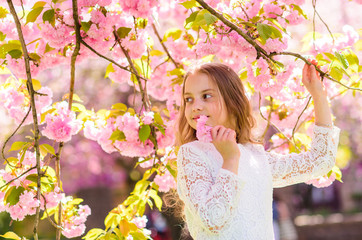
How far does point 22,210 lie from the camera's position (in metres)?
2.16

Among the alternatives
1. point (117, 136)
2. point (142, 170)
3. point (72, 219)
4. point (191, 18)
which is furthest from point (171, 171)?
point (142, 170)

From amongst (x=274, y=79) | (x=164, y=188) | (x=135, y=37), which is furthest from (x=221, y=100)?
(x=164, y=188)

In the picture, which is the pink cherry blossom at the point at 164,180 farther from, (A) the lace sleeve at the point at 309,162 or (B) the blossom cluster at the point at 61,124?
(A) the lace sleeve at the point at 309,162

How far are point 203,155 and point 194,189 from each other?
0.16 metres

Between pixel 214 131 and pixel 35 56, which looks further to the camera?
pixel 35 56

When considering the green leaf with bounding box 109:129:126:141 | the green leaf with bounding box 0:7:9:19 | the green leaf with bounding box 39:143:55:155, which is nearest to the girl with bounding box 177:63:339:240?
the green leaf with bounding box 109:129:126:141

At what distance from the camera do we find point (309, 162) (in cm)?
201

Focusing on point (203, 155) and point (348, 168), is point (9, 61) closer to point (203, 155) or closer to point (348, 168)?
point (203, 155)

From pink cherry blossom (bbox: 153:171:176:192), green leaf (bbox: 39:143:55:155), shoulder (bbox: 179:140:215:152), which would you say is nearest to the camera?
shoulder (bbox: 179:140:215:152)

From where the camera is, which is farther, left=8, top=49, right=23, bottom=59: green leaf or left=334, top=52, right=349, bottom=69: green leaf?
left=8, top=49, right=23, bottom=59: green leaf

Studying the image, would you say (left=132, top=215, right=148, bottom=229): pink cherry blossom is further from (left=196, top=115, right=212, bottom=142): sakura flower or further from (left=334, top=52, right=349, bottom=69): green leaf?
(left=334, top=52, right=349, bottom=69): green leaf

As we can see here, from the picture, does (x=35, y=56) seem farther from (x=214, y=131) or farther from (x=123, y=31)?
(x=214, y=131)

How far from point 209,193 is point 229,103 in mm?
415

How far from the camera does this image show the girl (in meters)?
1.64
